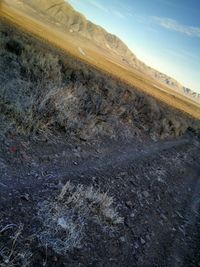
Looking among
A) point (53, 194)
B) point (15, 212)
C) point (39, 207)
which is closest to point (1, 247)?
point (15, 212)

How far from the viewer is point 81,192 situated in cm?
544

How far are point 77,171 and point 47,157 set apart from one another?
0.77 meters

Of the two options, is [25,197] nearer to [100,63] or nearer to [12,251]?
[12,251]

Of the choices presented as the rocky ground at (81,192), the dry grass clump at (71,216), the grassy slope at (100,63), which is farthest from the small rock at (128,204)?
the grassy slope at (100,63)

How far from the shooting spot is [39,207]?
4.71m

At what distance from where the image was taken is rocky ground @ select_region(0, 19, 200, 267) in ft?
13.9

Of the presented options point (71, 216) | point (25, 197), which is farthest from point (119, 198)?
point (25, 197)

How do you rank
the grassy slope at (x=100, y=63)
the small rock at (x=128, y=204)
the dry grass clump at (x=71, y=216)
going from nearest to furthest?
the dry grass clump at (x=71, y=216)
the small rock at (x=128, y=204)
the grassy slope at (x=100, y=63)

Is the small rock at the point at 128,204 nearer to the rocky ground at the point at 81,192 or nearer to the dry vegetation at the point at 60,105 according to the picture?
the rocky ground at the point at 81,192

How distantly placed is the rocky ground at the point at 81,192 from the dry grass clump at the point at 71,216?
2 centimetres

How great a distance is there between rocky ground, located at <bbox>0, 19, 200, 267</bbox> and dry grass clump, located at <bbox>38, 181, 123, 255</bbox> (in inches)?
0.7

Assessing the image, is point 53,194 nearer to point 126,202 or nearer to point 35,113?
point 126,202

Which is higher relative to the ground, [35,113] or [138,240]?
[35,113]

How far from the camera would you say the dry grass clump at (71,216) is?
4195 mm
